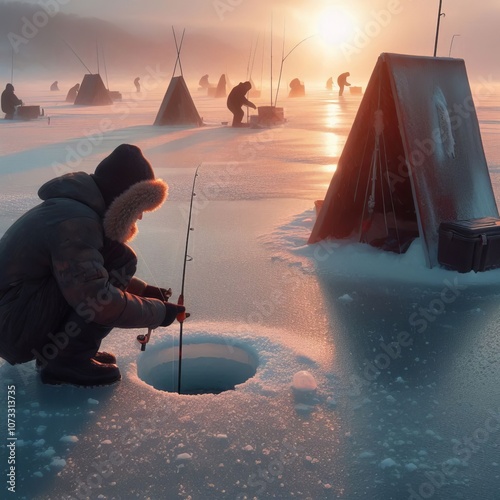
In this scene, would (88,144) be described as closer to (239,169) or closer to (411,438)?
(239,169)

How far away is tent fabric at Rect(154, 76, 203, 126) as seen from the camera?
558 inches

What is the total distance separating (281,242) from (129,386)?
7.82 ft

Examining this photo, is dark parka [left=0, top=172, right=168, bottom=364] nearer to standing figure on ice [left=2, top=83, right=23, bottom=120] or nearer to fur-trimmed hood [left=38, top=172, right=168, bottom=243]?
fur-trimmed hood [left=38, top=172, right=168, bottom=243]

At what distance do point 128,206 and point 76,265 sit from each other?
306 millimetres

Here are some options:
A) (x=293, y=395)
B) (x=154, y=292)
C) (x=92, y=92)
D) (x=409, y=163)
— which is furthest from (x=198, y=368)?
(x=92, y=92)

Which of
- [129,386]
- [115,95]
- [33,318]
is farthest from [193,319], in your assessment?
[115,95]

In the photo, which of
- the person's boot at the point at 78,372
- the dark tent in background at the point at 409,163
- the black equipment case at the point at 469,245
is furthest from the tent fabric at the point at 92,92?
the person's boot at the point at 78,372

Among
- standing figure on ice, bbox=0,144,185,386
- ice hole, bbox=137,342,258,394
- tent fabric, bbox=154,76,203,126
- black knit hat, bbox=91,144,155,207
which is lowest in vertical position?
ice hole, bbox=137,342,258,394

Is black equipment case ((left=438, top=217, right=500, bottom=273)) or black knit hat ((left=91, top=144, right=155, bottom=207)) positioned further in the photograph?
black equipment case ((left=438, top=217, right=500, bottom=273))

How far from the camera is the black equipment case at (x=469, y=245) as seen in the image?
376cm

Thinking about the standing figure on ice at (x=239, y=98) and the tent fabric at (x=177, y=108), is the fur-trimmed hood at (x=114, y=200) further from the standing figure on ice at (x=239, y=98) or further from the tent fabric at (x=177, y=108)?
the tent fabric at (x=177, y=108)

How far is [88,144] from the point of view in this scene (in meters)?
10.9

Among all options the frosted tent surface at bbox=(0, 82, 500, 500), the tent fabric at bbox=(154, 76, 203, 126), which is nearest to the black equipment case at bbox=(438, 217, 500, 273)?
the frosted tent surface at bbox=(0, 82, 500, 500)

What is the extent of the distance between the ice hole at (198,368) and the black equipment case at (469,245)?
1.75m
